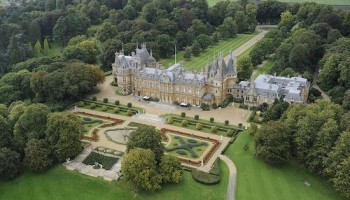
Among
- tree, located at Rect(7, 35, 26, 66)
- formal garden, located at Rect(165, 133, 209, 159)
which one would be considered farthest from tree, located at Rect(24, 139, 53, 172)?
tree, located at Rect(7, 35, 26, 66)

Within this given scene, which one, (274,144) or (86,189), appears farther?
(274,144)

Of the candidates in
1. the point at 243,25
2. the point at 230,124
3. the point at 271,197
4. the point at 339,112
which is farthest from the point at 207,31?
the point at 271,197

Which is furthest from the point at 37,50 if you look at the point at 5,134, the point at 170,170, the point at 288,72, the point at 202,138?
the point at 170,170

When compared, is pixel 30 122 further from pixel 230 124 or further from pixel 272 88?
pixel 272 88

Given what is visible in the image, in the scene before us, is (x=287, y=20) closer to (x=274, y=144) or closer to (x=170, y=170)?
(x=274, y=144)

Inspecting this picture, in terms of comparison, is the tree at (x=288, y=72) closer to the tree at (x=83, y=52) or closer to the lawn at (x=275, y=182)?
the lawn at (x=275, y=182)

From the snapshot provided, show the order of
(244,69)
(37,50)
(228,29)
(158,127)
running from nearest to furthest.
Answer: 1. (158,127)
2. (244,69)
3. (37,50)
4. (228,29)
